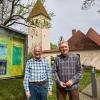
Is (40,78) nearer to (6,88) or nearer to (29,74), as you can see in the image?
(29,74)

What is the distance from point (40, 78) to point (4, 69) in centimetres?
90

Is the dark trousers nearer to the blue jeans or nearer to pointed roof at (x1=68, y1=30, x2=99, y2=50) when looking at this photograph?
the blue jeans

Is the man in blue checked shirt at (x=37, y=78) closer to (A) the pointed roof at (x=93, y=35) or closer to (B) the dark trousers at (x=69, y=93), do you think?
(B) the dark trousers at (x=69, y=93)

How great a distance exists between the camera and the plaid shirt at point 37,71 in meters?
7.14

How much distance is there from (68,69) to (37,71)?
64 centimetres

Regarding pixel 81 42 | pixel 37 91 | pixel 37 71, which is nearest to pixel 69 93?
pixel 37 91

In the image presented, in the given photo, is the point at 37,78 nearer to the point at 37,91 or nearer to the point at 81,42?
the point at 37,91

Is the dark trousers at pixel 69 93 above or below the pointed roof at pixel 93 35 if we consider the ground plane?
below

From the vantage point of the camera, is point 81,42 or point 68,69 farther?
point 81,42

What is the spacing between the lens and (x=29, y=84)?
23.5ft

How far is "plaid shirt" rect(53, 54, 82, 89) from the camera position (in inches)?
282

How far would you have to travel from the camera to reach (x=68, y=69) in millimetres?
7199

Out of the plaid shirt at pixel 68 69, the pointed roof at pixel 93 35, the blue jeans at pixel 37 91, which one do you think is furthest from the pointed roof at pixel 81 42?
the blue jeans at pixel 37 91

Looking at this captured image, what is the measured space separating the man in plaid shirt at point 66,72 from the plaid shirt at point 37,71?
0.17 metres
